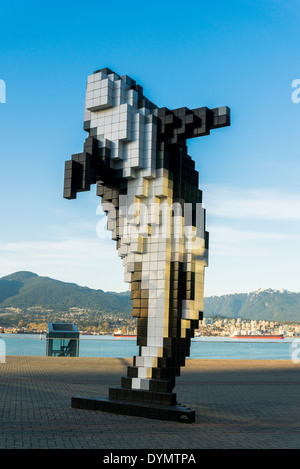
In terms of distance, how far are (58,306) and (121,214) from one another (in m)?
145

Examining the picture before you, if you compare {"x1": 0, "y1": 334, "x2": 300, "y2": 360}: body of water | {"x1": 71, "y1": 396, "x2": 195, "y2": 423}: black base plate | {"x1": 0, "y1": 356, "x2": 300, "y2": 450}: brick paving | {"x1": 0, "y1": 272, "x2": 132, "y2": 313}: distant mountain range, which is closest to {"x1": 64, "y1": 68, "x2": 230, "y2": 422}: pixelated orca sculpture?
{"x1": 71, "y1": 396, "x2": 195, "y2": 423}: black base plate

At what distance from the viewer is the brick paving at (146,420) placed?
778 cm

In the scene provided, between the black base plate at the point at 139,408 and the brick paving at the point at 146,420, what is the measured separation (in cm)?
17

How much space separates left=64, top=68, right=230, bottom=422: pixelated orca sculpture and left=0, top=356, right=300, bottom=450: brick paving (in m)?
1.18

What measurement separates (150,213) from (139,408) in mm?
4356

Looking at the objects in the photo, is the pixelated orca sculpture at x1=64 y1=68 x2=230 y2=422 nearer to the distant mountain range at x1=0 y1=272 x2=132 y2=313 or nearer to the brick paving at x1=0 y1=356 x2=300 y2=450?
the brick paving at x1=0 y1=356 x2=300 y2=450

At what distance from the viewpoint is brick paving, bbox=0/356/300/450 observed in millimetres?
7781

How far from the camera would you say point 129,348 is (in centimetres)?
2486

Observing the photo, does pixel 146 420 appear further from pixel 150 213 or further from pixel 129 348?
pixel 129 348

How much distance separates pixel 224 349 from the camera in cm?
2584

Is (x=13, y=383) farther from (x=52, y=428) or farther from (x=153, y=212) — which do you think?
(x=153, y=212)

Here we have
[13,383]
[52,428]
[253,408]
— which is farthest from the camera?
[13,383]

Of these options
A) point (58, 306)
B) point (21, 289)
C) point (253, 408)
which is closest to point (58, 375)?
point (253, 408)
